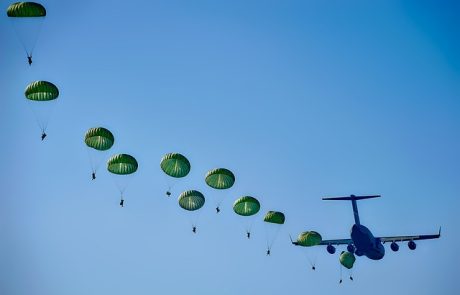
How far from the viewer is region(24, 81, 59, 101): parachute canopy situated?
1230 inches

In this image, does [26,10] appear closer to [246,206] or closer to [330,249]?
[246,206]

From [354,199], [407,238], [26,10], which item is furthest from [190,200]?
[407,238]

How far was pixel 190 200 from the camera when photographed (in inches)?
1379

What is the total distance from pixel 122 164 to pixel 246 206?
10.1 metres

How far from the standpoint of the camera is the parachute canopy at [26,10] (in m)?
29.4

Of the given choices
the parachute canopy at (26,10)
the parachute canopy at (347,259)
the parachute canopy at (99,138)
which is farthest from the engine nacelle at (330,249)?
the parachute canopy at (26,10)

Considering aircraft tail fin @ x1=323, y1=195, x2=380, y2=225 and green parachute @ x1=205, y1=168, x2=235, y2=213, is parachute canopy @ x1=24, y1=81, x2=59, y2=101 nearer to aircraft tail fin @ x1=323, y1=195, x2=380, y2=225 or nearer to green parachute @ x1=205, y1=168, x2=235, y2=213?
green parachute @ x1=205, y1=168, x2=235, y2=213

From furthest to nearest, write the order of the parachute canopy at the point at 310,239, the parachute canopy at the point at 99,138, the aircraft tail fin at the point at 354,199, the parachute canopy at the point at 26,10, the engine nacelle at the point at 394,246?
1. the aircraft tail fin at the point at 354,199
2. the engine nacelle at the point at 394,246
3. the parachute canopy at the point at 310,239
4. the parachute canopy at the point at 99,138
5. the parachute canopy at the point at 26,10

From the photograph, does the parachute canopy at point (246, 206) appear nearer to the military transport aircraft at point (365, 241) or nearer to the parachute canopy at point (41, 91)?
the military transport aircraft at point (365, 241)

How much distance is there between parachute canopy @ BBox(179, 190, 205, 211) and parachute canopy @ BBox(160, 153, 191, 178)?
2.02 meters

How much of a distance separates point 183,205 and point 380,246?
1151 inches

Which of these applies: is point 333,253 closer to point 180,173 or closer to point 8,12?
point 180,173

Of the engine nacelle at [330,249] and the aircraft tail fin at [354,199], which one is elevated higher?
the aircraft tail fin at [354,199]

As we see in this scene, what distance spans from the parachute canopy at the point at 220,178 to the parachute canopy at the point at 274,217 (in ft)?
16.2
